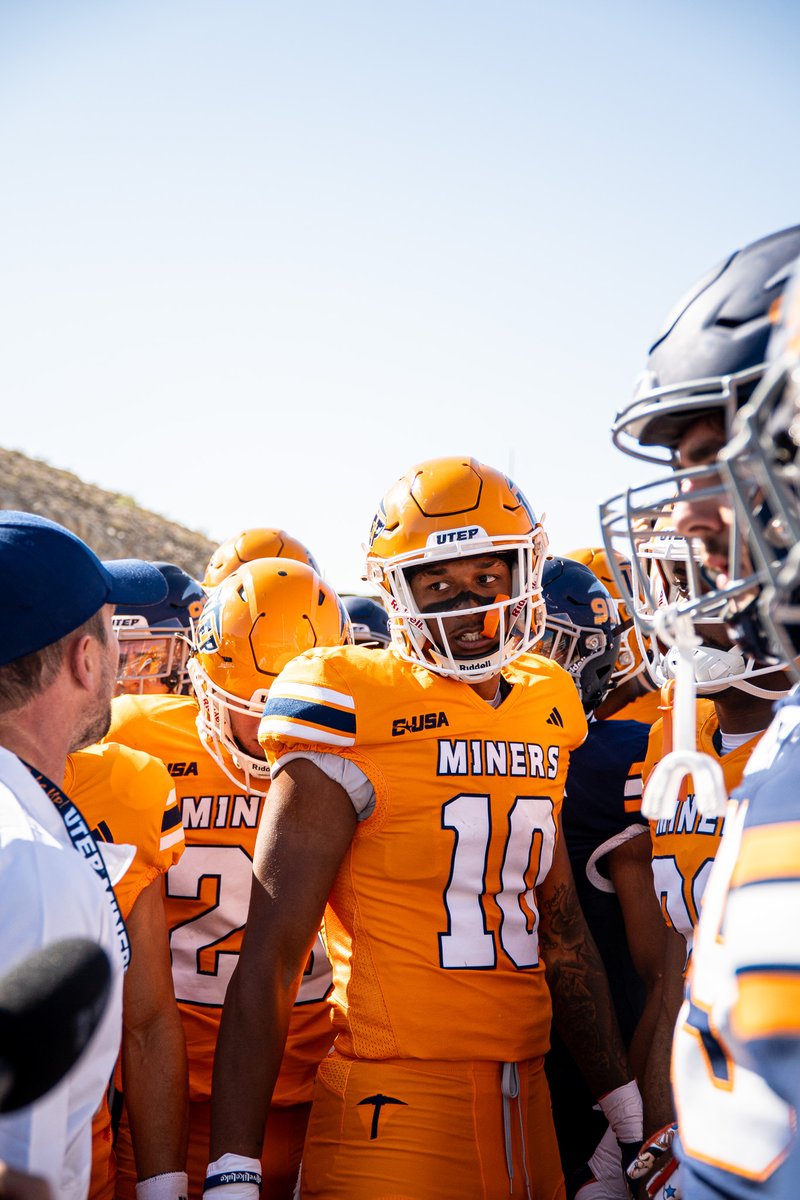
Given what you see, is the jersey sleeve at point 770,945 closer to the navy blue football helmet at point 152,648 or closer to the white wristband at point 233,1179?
the white wristband at point 233,1179

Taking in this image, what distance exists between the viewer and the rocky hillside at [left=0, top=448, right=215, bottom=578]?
19.3 m

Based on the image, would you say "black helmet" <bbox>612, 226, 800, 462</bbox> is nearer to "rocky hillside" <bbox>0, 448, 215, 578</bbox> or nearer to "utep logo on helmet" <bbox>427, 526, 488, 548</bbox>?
Answer: "utep logo on helmet" <bbox>427, 526, 488, 548</bbox>

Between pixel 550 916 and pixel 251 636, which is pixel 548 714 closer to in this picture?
pixel 550 916

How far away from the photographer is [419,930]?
2619mm

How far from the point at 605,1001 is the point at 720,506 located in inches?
74.1

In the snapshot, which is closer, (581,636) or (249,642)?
(249,642)

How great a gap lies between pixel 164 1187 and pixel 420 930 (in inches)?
33.1

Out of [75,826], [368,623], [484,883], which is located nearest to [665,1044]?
[484,883]

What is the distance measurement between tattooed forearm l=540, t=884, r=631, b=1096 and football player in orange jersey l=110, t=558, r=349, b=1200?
682 mm

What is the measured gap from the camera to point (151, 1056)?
8.50 feet

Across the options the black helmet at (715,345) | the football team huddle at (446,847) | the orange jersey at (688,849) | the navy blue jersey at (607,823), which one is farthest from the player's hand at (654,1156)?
the black helmet at (715,345)

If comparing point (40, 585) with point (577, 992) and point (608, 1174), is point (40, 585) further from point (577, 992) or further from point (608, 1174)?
point (608, 1174)

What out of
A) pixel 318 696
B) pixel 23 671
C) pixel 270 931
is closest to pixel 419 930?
pixel 270 931

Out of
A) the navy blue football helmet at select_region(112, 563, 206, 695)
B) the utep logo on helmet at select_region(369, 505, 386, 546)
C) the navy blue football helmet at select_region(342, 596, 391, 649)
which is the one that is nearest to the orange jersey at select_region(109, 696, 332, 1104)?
the utep logo on helmet at select_region(369, 505, 386, 546)
